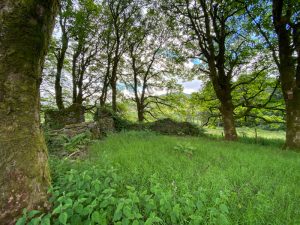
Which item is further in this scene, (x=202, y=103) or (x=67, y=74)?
(x=67, y=74)

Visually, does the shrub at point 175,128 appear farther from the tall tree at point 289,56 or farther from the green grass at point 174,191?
the green grass at point 174,191

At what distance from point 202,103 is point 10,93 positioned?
1228cm

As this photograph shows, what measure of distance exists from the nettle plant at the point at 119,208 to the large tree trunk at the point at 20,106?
0.19 metres

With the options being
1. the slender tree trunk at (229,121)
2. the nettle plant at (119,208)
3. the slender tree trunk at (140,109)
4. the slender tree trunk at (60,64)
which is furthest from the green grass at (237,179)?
the slender tree trunk at (140,109)

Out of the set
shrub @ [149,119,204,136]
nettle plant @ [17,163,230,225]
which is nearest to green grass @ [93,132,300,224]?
nettle plant @ [17,163,230,225]

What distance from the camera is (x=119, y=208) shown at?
150cm

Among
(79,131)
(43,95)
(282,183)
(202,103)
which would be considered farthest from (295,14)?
(43,95)

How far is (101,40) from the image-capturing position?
14938mm

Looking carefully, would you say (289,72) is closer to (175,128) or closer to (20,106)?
(175,128)

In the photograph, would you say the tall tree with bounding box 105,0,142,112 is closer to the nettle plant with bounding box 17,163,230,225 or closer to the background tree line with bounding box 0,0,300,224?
the background tree line with bounding box 0,0,300,224

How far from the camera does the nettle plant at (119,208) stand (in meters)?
1.51

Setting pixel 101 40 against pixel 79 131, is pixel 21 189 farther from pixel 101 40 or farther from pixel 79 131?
pixel 101 40

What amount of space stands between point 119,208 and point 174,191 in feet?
3.43

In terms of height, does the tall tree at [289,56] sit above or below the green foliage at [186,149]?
above
